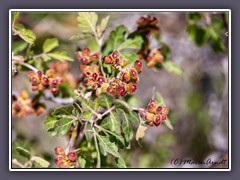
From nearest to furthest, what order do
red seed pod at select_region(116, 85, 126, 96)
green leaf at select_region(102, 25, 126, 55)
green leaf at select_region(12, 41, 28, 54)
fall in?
red seed pod at select_region(116, 85, 126, 96)
green leaf at select_region(102, 25, 126, 55)
green leaf at select_region(12, 41, 28, 54)

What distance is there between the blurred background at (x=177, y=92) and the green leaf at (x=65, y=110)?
0.66 m

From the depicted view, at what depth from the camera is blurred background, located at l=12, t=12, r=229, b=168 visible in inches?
104

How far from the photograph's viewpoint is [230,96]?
7.08ft

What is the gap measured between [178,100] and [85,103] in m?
1.94

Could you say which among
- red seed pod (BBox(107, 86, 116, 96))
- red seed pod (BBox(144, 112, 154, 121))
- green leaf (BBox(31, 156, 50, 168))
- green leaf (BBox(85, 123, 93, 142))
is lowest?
green leaf (BBox(31, 156, 50, 168))

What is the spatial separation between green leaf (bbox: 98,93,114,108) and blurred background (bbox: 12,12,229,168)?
72cm

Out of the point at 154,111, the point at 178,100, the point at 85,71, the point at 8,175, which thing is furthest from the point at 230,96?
the point at 178,100

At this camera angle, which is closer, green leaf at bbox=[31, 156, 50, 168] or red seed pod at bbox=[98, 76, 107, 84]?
red seed pod at bbox=[98, 76, 107, 84]

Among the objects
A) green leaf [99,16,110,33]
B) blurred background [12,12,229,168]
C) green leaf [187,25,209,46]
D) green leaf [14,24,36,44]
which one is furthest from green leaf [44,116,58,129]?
green leaf [187,25,209,46]

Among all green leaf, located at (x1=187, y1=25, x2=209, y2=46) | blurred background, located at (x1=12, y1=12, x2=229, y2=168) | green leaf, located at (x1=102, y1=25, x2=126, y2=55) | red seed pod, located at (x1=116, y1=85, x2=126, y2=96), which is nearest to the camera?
red seed pod, located at (x1=116, y1=85, x2=126, y2=96)

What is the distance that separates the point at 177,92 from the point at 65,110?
201 cm

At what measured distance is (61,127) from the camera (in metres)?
1.66

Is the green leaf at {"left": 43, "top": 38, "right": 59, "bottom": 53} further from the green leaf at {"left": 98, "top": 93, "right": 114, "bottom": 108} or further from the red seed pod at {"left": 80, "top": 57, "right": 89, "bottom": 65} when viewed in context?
the green leaf at {"left": 98, "top": 93, "right": 114, "bottom": 108}

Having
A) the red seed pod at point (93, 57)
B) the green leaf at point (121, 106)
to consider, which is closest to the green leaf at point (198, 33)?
the red seed pod at point (93, 57)
